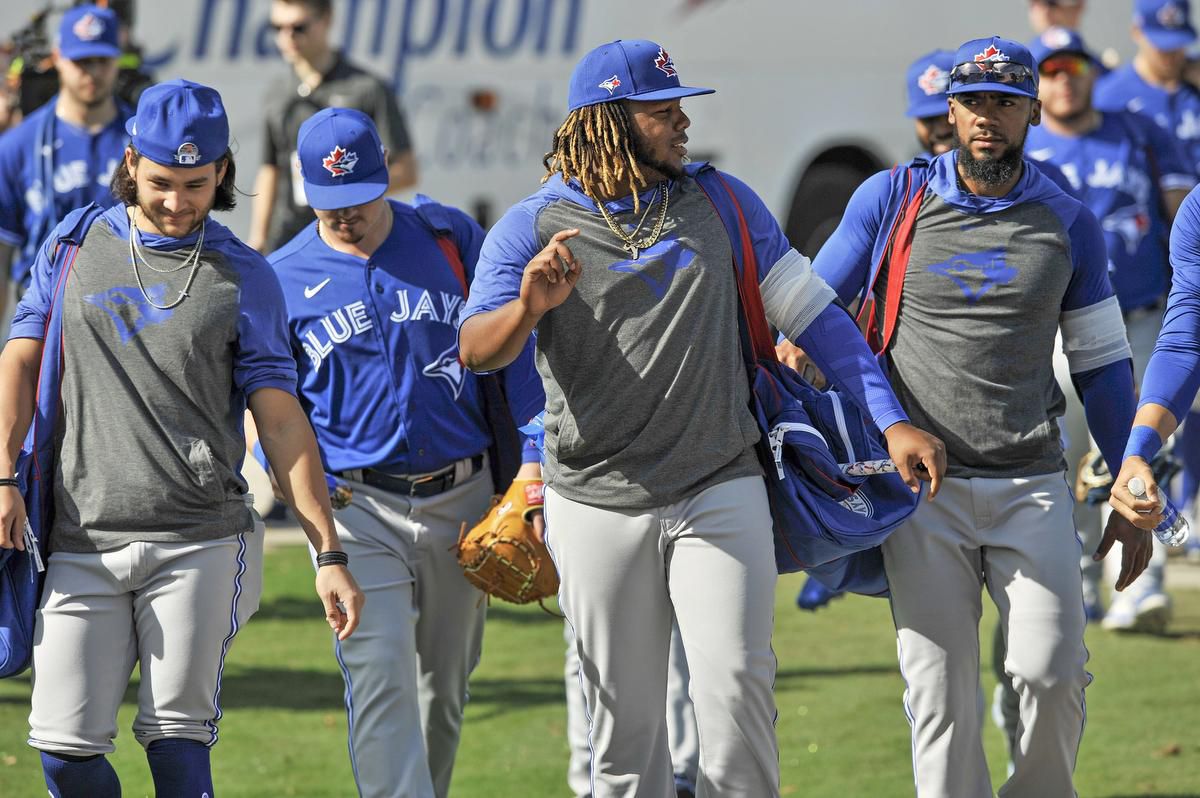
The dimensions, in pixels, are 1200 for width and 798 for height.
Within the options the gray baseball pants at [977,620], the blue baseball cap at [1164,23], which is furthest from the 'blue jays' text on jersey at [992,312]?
the blue baseball cap at [1164,23]

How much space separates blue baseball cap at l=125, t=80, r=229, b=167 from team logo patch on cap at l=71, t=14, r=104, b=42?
10.7 feet

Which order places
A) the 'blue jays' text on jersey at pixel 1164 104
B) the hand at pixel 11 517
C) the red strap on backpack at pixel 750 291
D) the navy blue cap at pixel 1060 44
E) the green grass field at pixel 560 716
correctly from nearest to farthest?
the hand at pixel 11 517 < the red strap on backpack at pixel 750 291 < the green grass field at pixel 560 716 < the navy blue cap at pixel 1060 44 < the 'blue jays' text on jersey at pixel 1164 104

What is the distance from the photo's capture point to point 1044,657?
4.82 metres

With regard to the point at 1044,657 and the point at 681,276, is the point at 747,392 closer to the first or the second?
the point at 681,276

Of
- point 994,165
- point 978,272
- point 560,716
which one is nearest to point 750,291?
point 978,272

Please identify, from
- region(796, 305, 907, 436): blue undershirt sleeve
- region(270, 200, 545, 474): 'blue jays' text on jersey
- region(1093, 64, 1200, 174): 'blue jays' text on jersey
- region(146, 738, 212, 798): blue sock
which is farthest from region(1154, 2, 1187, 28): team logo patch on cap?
region(146, 738, 212, 798): blue sock

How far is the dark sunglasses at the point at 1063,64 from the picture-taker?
773cm

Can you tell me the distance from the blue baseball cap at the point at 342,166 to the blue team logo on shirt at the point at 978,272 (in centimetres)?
167

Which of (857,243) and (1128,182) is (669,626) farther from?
(1128,182)

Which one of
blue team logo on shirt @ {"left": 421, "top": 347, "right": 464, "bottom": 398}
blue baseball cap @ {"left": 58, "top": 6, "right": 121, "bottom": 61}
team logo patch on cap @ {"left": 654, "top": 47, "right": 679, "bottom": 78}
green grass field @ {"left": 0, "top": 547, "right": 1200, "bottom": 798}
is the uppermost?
blue baseball cap @ {"left": 58, "top": 6, "right": 121, "bottom": 61}

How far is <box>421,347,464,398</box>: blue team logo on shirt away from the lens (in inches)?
215

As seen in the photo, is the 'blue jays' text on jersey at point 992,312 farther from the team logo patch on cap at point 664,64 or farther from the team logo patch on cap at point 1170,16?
the team logo patch on cap at point 1170,16

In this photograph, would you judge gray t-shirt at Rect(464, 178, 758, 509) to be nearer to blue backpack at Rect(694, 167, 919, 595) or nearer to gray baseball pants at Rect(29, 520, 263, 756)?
blue backpack at Rect(694, 167, 919, 595)

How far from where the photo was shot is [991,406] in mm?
4938
